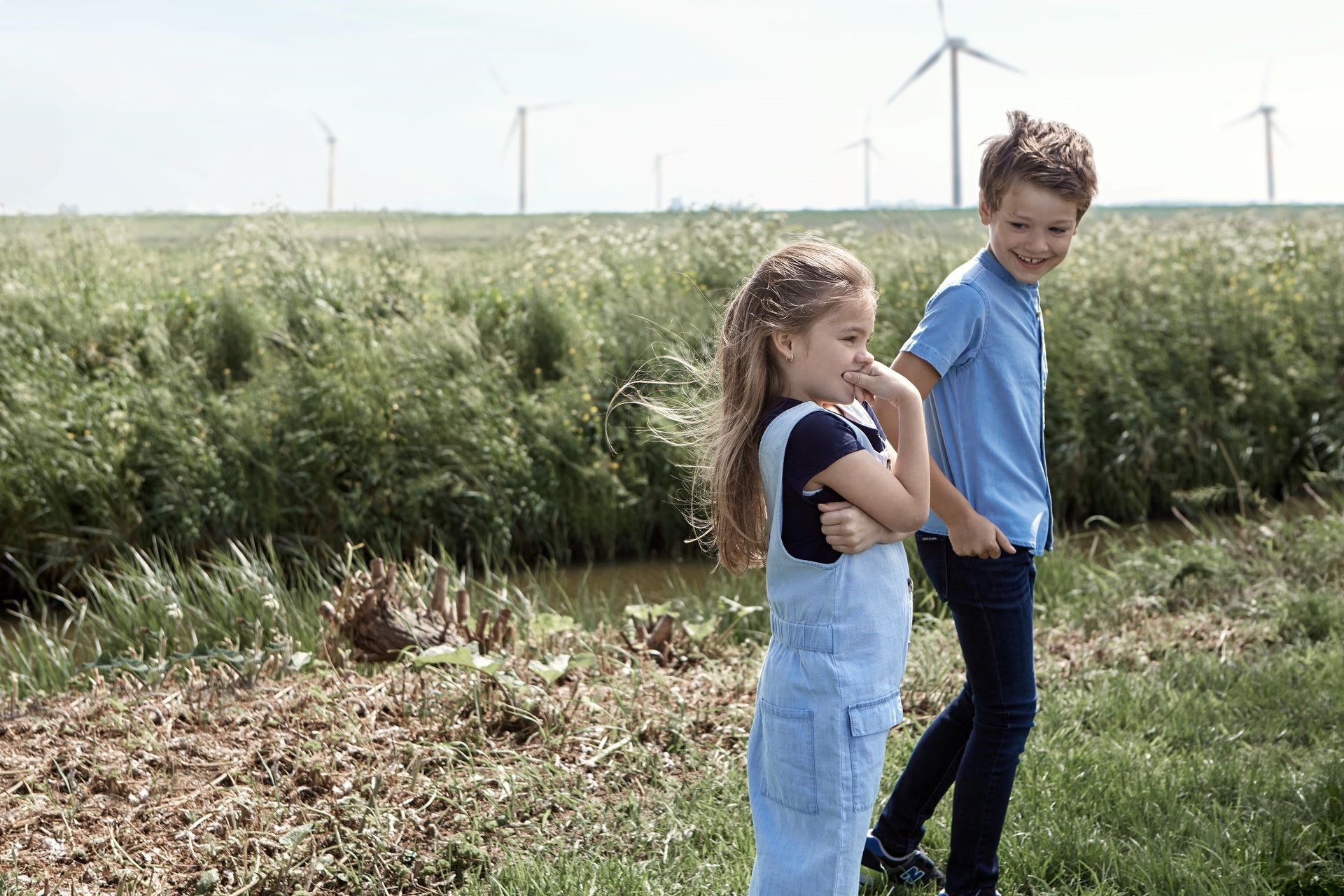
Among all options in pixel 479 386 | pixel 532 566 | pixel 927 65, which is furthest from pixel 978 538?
pixel 927 65

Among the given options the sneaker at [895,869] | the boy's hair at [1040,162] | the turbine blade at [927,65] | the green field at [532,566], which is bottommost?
the sneaker at [895,869]

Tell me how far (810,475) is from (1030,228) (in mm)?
840

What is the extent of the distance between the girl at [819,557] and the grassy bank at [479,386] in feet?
16.4

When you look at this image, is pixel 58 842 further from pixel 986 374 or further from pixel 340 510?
pixel 340 510

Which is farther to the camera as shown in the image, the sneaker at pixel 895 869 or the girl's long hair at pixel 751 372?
the sneaker at pixel 895 869

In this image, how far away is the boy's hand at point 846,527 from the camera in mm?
2094

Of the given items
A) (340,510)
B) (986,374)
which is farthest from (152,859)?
(340,510)

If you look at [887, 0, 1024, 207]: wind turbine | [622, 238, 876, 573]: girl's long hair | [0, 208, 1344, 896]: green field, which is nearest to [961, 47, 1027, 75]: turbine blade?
[887, 0, 1024, 207]: wind turbine

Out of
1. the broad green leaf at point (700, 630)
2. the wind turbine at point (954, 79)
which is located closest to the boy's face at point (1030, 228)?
the broad green leaf at point (700, 630)

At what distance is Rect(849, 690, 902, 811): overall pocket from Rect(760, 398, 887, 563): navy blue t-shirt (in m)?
0.27

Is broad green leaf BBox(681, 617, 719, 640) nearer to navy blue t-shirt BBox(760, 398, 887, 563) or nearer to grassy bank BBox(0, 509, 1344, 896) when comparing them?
grassy bank BBox(0, 509, 1344, 896)

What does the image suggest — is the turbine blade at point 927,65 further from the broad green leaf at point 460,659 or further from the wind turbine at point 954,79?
the broad green leaf at point 460,659

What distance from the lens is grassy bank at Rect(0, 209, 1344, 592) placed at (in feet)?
27.2

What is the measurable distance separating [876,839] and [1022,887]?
1.27 feet
